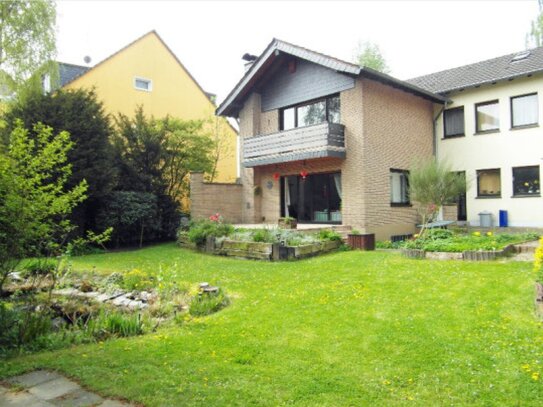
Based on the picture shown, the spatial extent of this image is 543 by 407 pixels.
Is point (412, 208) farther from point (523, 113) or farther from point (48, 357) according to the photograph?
point (48, 357)

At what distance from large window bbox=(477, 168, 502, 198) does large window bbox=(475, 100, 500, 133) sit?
1.91 meters

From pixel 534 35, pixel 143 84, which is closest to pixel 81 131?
pixel 143 84

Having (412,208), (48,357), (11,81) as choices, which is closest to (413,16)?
(412,208)

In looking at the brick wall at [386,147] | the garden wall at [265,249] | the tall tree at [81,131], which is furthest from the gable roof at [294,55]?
the garden wall at [265,249]

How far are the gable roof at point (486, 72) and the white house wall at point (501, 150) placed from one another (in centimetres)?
49

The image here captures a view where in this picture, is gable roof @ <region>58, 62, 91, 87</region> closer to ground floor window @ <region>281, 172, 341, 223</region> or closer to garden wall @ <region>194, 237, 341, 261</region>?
ground floor window @ <region>281, 172, 341, 223</region>

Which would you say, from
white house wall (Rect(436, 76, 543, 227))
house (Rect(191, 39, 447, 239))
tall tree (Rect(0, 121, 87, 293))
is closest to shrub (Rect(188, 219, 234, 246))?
house (Rect(191, 39, 447, 239))

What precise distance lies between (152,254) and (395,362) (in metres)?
11.2

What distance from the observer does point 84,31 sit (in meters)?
26.7

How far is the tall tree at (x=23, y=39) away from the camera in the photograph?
15211mm

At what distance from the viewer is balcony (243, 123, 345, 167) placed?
627 inches

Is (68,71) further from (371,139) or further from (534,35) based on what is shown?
(534,35)

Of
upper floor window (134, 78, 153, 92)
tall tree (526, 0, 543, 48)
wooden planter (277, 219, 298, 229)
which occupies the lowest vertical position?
wooden planter (277, 219, 298, 229)

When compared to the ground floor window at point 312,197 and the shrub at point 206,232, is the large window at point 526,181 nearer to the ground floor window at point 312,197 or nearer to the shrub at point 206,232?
the ground floor window at point 312,197
